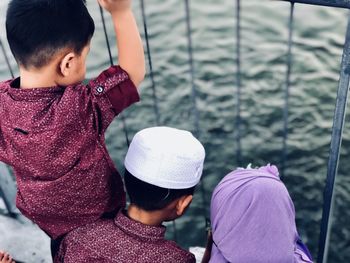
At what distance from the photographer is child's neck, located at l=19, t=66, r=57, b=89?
165cm

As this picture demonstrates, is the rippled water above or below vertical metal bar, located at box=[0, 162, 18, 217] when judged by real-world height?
below

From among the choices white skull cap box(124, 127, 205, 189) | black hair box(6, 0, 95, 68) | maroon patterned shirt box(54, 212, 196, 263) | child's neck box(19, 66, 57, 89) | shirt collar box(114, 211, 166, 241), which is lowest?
maroon patterned shirt box(54, 212, 196, 263)

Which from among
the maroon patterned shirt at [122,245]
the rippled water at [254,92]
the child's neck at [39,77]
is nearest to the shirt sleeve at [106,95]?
the child's neck at [39,77]

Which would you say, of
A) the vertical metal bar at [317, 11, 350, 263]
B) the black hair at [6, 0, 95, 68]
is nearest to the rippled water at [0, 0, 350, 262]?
the vertical metal bar at [317, 11, 350, 263]

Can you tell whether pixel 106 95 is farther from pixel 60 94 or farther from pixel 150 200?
pixel 150 200

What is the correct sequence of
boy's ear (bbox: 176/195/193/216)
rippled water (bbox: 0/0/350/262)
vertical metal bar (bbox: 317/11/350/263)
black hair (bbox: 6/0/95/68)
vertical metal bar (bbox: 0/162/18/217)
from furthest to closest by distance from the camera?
rippled water (bbox: 0/0/350/262)
vertical metal bar (bbox: 0/162/18/217)
boy's ear (bbox: 176/195/193/216)
vertical metal bar (bbox: 317/11/350/263)
black hair (bbox: 6/0/95/68)

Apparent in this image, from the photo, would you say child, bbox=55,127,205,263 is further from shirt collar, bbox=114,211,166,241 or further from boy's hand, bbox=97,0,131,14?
boy's hand, bbox=97,0,131,14

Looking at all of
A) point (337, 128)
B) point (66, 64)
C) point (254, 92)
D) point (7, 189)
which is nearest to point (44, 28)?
point (66, 64)

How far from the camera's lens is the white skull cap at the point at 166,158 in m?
1.73

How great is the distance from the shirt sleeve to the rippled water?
292cm

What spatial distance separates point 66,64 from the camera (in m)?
1.63

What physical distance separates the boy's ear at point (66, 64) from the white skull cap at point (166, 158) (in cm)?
32

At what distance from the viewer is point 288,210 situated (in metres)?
1.63

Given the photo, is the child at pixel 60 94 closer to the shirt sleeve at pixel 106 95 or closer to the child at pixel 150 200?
the shirt sleeve at pixel 106 95
